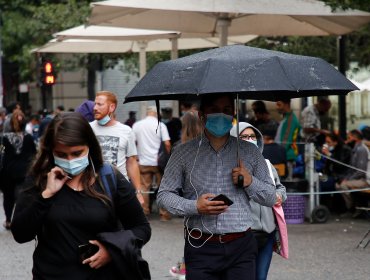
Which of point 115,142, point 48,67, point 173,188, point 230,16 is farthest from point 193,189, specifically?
point 48,67

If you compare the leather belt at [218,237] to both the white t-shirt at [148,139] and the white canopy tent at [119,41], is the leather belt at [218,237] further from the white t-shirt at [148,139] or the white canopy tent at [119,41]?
the white canopy tent at [119,41]

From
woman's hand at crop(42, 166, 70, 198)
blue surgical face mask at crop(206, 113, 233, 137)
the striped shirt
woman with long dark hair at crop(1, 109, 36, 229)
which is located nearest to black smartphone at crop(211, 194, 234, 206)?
the striped shirt

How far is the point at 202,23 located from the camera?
48.4ft

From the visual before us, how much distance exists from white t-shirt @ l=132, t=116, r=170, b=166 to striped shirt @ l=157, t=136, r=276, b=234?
28.5 feet

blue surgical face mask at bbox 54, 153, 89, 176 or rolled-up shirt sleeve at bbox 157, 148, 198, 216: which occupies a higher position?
blue surgical face mask at bbox 54, 153, 89, 176

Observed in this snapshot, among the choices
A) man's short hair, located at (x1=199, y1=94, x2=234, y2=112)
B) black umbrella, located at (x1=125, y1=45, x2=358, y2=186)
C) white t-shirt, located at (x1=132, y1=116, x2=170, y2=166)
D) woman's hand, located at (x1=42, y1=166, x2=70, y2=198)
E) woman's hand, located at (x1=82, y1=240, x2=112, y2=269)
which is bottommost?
white t-shirt, located at (x1=132, y1=116, x2=170, y2=166)

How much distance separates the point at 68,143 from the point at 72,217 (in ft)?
1.13

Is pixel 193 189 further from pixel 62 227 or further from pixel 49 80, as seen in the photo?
pixel 49 80

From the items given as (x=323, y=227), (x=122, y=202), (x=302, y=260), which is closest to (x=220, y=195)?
(x=122, y=202)

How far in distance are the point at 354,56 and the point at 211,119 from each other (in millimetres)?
15539

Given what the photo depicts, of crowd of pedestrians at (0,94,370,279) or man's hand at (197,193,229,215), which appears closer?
crowd of pedestrians at (0,94,370,279)

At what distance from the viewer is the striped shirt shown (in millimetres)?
5328

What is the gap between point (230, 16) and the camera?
44.0 ft

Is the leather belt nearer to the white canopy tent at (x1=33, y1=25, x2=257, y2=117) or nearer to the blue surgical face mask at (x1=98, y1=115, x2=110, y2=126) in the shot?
the blue surgical face mask at (x1=98, y1=115, x2=110, y2=126)
